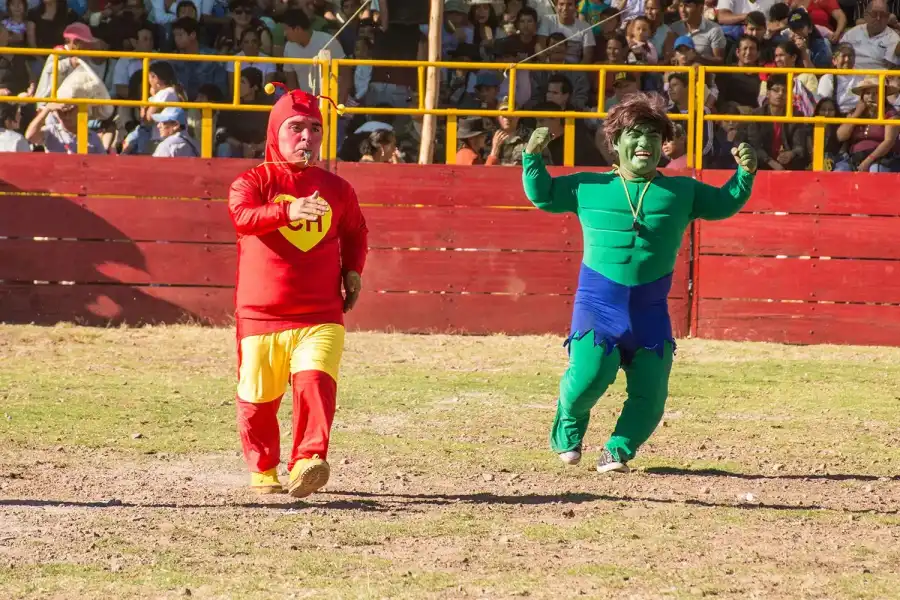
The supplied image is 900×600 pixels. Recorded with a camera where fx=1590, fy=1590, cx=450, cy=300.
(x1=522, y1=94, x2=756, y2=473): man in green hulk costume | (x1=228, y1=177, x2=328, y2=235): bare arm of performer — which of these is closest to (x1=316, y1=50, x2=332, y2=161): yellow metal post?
(x1=522, y1=94, x2=756, y2=473): man in green hulk costume

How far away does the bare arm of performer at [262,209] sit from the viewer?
6.38 meters

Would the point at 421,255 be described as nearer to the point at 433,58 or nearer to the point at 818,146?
the point at 433,58

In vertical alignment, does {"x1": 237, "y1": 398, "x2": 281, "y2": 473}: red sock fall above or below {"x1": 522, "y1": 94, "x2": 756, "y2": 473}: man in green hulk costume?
below

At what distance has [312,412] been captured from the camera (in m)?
6.68

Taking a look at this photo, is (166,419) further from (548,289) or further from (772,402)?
(548,289)

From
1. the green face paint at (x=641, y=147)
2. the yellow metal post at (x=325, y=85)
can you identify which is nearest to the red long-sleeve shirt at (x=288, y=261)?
the green face paint at (x=641, y=147)

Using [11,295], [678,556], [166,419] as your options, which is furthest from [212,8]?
[678,556]

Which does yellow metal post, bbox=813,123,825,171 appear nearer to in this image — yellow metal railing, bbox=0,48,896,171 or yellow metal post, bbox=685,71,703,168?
yellow metal railing, bbox=0,48,896,171

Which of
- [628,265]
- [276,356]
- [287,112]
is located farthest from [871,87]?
[276,356]

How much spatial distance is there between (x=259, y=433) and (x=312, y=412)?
0.33m

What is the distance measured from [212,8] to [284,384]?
10.2 metres

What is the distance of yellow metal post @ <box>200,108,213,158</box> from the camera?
14.2 meters

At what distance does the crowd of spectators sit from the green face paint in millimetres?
6340

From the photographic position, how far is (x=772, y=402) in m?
10.4
